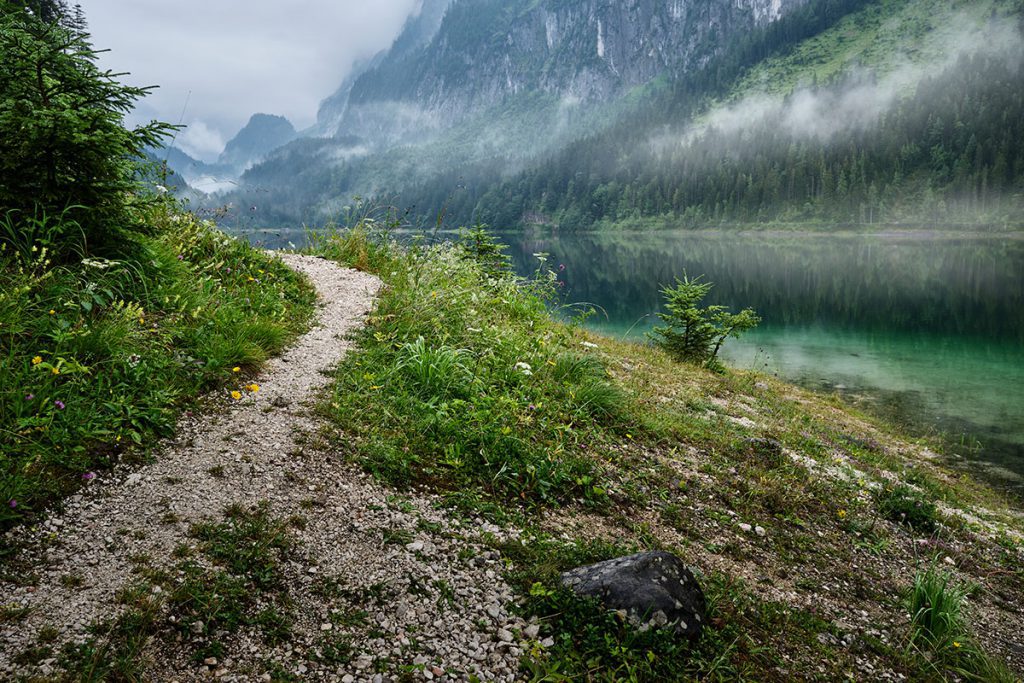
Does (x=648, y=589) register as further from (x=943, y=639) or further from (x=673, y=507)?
(x=943, y=639)

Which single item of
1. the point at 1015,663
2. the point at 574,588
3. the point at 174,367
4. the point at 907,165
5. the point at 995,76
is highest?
the point at 995,76

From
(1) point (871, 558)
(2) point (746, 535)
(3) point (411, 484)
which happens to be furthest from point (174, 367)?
(1) point (871, 558)

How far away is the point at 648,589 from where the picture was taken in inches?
152

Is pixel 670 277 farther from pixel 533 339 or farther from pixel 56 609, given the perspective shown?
pixel 56 609

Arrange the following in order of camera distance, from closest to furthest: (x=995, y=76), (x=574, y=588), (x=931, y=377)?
(x=574, y=588)
(x=931, y=377)
(x=995, y=76)

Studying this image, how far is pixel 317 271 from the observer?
39.1 ft

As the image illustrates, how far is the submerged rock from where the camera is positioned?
3777mm

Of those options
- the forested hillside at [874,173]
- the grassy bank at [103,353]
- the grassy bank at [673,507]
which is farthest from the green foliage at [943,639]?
the forested hillside at [874,173]

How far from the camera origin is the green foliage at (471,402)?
538cm

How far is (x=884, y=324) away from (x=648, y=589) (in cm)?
3783

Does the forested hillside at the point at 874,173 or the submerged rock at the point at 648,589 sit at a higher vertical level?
the forested hillside at the point at 874,173

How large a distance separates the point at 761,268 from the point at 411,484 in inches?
2796

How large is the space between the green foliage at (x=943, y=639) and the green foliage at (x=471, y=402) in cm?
291

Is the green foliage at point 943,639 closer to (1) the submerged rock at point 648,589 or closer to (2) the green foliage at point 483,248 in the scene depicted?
(1) the submerged rock at point 648,589
